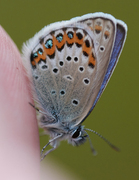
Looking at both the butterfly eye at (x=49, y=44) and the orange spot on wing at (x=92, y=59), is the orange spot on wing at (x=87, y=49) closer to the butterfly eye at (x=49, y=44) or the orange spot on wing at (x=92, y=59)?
the orange spot on wing at (x=92, y=59)

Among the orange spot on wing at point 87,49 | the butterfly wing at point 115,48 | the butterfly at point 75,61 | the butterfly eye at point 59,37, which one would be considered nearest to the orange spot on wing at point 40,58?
the butterfly at point 75,61

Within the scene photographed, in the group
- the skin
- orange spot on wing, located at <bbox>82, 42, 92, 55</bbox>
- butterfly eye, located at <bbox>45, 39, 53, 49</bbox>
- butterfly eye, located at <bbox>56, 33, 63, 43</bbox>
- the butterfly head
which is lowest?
the butterfly head

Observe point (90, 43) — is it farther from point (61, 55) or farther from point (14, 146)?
point (14, 146)

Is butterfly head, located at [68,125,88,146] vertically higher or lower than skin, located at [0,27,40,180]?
lower

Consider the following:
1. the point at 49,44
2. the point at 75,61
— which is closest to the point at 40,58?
the point at 49,44

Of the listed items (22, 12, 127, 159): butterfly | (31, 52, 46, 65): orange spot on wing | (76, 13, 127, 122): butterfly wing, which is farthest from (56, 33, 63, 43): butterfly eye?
(76, 13, 127, 122): butterfly wing

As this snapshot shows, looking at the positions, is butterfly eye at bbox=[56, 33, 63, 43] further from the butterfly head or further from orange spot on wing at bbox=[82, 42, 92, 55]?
the butterfly head

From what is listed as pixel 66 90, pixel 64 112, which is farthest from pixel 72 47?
pixel 64 112
